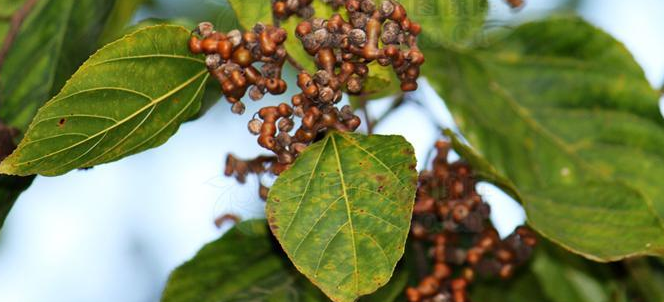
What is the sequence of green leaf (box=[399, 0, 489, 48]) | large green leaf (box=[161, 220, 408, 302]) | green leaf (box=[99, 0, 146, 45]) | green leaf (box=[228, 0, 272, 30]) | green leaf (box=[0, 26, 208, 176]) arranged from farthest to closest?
green leaf (box=[99, 0, 146, 45])
large green leaf (box=[161, 220, 408, 302])
green leaf (box=[399, 0, 489, 48])
green leaf (box=[228, 0, 272, 30])
green leaf (box=[0, 26, 208, 176])

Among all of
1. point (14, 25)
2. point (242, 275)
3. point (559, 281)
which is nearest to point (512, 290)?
point (559, 281)

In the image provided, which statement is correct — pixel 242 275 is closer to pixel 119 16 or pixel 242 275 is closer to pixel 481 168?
pixel 481 168

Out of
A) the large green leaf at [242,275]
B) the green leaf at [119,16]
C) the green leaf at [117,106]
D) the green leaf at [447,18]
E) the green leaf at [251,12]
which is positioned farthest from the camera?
the green leaf at [119,16]

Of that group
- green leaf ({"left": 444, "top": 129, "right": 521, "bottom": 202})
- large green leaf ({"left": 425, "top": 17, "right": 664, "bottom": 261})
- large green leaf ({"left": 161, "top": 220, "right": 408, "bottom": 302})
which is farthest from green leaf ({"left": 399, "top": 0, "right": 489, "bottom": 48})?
large green leaf ({"left": 161, "top": 220, "right": 408, "bottom": 302})

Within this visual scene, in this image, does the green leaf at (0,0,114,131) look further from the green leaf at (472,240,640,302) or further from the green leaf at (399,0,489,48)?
the green leaf at (472,240,640,302)

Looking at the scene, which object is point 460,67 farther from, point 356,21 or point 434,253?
point 356,21

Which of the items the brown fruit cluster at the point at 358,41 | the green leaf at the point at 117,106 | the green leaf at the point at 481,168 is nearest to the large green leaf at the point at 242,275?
the green leaf at the point at 481,168

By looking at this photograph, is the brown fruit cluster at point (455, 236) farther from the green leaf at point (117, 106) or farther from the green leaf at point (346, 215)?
the green leaf at point (117, 106)
